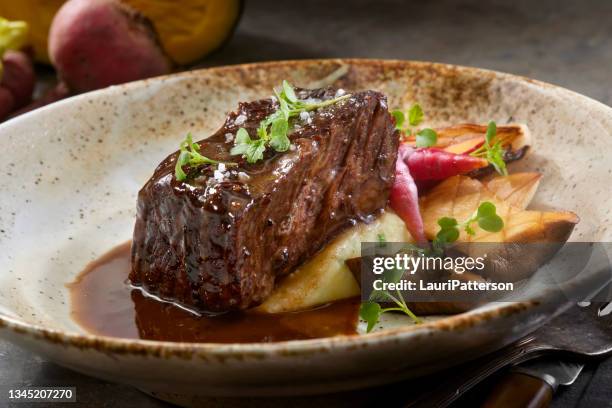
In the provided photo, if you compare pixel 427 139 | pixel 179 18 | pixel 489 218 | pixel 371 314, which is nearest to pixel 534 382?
pixel 371 314

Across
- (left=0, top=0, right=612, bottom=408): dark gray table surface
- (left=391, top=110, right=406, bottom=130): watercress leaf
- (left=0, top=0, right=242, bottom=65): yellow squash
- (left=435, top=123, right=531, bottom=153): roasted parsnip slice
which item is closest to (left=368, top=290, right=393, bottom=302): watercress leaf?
(left=435, top=123, right=531, bottom=153): roasted parsnip slice

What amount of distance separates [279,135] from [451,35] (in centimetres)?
403

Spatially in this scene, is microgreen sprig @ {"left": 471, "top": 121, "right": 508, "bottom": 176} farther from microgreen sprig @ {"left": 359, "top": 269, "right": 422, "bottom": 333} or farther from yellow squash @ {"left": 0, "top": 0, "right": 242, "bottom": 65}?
yellow squash @ {"left": 0, "top": 0, "right": 242, "bottom": 65}

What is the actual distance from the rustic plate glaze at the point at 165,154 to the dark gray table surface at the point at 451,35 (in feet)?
5.45

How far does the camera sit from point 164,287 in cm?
294

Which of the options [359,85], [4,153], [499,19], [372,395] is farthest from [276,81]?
[499,19]

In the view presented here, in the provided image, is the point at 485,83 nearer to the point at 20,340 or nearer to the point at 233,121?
the point at 233,121

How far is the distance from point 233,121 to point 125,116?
43.6 inches

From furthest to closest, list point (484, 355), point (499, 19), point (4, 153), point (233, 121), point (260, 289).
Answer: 1. point (499, 19)
2. point (4, 153)
3. point (233, 121)
4. point (260, 289)
5. point (484, 355)

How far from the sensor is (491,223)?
2.98 metres

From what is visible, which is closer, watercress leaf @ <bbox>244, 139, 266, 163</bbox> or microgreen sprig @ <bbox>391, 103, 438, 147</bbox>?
watercress leaf @ <bbox>244, 139, 266, 163</bbox>

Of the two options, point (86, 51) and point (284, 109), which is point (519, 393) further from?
point (86, 51)

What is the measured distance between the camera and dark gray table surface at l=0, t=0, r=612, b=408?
5891 mm

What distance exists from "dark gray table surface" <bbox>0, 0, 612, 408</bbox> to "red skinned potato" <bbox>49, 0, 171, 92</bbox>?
1191 millimetres
